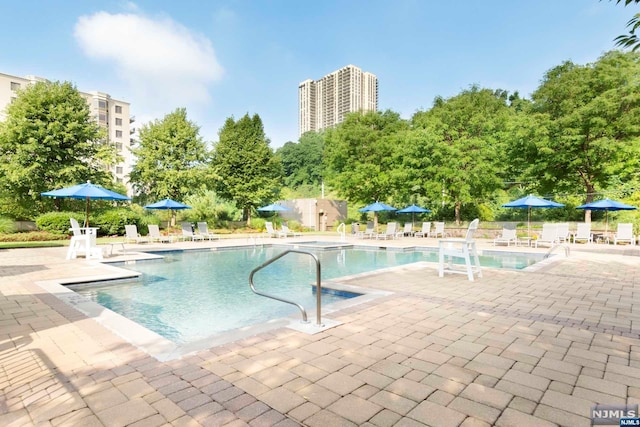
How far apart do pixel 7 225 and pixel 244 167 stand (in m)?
13.7

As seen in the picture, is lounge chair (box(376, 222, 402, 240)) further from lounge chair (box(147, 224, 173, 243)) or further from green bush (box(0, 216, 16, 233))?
green bush (box(0, 216, 16, 233))

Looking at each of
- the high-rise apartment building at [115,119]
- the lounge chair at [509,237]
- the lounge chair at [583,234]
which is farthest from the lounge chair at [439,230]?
the high-rise apartment building at [115,119]

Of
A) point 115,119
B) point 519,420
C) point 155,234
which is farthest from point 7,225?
point 115,119

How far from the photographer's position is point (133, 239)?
553 inches

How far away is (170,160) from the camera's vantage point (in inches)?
894

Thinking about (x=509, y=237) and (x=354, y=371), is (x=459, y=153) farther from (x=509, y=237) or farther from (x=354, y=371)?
(x=354, y=371)

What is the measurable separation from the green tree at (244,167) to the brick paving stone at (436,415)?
78.0 feet

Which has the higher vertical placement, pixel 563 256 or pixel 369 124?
pixel 369 124

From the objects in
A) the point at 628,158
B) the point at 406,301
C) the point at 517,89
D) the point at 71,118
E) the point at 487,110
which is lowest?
the point at 406,301

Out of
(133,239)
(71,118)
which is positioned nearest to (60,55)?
(71,118)

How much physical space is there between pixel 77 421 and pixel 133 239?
1366cm

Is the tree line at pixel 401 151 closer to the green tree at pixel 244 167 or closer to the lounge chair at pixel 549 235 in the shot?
the green tree at pixel 244 167

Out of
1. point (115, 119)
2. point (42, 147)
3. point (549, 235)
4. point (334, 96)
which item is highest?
point (334, 96)

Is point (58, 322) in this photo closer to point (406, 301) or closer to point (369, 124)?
point (406, 301)
